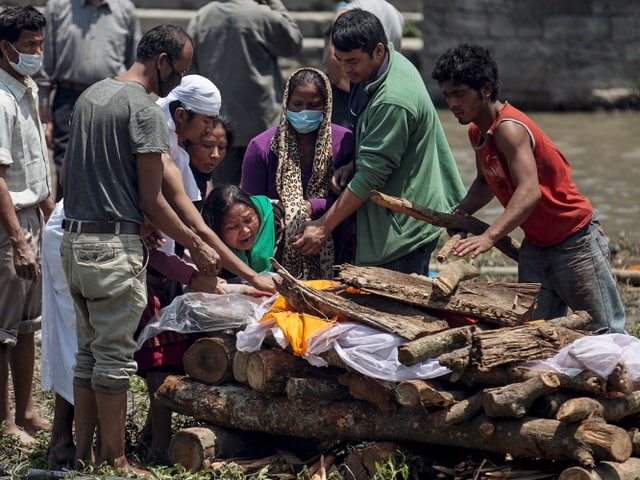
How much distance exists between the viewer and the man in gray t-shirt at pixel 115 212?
5.09 metres

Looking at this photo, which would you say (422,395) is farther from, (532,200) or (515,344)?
(532,200)

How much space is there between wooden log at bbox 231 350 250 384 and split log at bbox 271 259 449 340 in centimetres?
31

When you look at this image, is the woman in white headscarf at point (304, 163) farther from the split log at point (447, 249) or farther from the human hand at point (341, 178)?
the split log at point (447, 249)

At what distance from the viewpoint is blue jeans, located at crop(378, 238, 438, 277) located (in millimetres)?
5949

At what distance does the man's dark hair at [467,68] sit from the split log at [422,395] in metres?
1.42

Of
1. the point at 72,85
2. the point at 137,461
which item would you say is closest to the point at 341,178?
the point at 137,461

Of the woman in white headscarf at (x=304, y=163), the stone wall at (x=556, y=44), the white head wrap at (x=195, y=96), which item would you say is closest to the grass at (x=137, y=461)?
the woman in white headscarf at (x=304, y=163)

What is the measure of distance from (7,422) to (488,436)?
2472mm

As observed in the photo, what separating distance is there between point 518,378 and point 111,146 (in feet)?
6.30

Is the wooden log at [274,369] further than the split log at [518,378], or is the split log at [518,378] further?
the wooden log at [274,369]

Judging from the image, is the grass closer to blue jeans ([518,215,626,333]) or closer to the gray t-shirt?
the gray t-shirt

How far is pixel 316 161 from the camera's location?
617 centimetres

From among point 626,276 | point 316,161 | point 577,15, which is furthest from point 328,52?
point 577,15

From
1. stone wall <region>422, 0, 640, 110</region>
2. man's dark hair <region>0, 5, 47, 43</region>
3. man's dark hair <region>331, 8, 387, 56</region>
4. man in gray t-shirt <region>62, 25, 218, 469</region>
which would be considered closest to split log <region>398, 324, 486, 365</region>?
man in gray t-shirt <region>62, 25, 218, 469</region>
